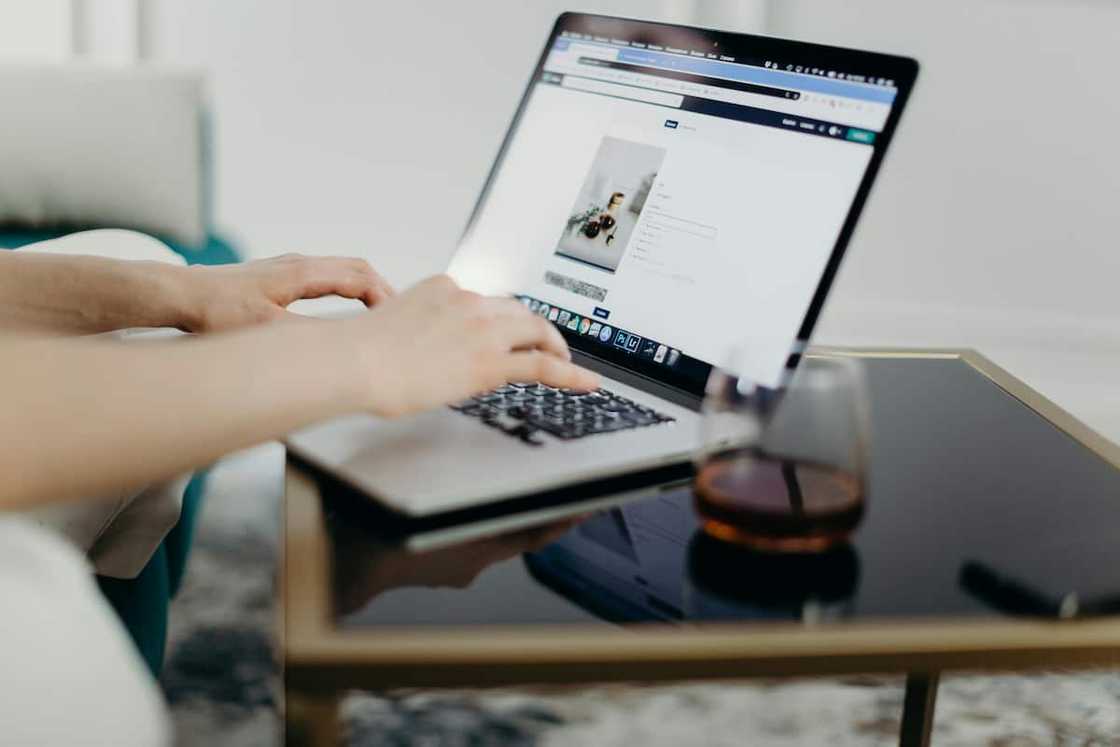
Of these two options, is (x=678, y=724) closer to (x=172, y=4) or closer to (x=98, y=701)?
(x=98, y=701)

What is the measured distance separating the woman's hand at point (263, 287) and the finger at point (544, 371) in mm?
249

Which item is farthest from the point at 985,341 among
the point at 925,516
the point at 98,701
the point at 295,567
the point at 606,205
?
the point at 98,701

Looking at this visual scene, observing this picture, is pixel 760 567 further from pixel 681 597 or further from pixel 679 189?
pixel 679 189

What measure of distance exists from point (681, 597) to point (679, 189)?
0.44 metres

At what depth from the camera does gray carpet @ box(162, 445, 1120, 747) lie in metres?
1.41

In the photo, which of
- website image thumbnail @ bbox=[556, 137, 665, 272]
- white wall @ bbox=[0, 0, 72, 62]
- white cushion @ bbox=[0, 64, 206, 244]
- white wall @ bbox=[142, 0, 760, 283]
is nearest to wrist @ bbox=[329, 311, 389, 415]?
website image thumbnail @ bbox=[556, 137, 665, 272]

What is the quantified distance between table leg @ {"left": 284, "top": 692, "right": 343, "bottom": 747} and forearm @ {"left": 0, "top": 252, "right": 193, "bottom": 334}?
1.44 feet

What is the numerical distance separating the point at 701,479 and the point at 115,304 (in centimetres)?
49

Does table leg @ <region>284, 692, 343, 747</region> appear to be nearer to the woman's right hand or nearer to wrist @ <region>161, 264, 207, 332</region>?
the woman's right hand

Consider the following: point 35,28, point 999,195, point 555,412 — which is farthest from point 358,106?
point 555,412

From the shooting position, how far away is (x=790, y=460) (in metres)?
0.64

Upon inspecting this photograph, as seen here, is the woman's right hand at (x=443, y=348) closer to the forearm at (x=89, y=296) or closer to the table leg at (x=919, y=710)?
the forearm at (x=89, y=296)

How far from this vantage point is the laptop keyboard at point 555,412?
0.79 metres

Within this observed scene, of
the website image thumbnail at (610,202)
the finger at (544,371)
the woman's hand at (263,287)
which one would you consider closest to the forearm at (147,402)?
the finger at (544,371)
